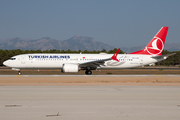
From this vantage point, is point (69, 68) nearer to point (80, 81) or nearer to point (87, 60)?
point (87, 60)

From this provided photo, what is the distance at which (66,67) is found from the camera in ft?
105

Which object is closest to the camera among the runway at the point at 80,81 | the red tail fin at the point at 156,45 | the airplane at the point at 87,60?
the runway at the point at 80,81

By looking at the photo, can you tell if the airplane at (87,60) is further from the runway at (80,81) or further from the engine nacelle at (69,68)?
the runway at (80,81)

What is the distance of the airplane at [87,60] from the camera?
34.2 meters

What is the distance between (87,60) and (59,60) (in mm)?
4511

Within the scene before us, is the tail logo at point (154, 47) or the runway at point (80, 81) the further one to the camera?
the tail logo at point (154, 47)
